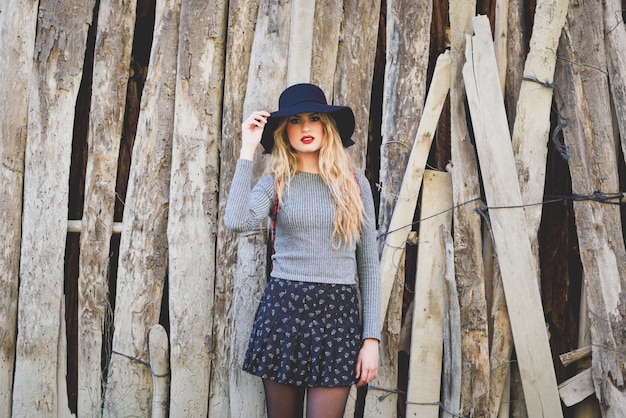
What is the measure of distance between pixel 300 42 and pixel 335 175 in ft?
3.22

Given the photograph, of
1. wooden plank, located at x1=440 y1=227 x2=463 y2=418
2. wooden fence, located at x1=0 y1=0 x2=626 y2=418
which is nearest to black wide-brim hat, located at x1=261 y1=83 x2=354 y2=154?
wooden fence, located at x1=0 y1=0 x2=626 y2=418

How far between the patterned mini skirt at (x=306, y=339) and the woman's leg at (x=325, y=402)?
0.15ft

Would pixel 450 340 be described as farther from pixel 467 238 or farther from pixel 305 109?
pixel 305 109

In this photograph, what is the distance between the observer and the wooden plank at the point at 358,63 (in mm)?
3281

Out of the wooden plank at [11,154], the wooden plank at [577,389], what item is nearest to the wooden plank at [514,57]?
the wooden plank at [577,389]

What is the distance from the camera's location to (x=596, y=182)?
3113mm

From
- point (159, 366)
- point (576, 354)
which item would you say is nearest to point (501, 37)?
point (576, 354)

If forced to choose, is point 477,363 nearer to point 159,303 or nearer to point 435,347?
point 435,347

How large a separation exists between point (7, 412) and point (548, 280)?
10.4 feet

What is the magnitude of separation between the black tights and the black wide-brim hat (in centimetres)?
109

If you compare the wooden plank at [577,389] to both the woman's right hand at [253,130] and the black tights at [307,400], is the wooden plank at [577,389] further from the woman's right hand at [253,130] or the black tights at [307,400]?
the woman's right hand at [253,130]

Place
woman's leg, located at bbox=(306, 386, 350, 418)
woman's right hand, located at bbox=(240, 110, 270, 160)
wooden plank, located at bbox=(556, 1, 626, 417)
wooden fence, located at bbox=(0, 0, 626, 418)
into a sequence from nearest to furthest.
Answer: woman's leg, located at bbox=(306, 386, 350, 418) → woman's right hand, located at bbox=(240, 110, 270, 160) → wooden plank, located at bbox=(556, 1, 626, 417) → wooden fence, located at bbox=(0, 0, 626, 418)

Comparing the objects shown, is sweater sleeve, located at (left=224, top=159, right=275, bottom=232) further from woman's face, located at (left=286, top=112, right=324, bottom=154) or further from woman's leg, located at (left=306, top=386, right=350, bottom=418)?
woman's leg, located at (left=306, top=386, right=350, bottom=418)

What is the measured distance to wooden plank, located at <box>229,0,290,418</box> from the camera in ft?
10.4
